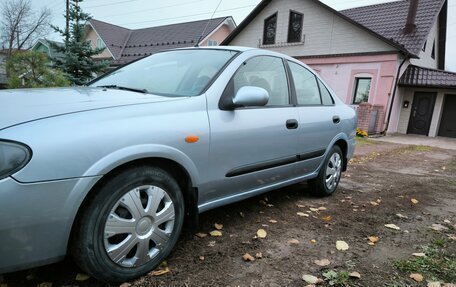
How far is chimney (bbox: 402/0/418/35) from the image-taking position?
50.6ft

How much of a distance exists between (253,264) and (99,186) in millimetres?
1242

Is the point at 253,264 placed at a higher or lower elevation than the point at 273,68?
lower

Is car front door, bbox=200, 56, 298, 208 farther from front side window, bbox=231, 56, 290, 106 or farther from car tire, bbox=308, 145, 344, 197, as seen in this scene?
car tire, bbox=308, 145, 344, 197

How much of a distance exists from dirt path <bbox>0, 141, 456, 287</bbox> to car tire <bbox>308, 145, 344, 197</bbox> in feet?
0.42

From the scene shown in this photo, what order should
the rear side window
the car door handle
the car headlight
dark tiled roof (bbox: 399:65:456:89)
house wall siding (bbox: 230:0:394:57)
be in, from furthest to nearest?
house wall siding (bbox: 230:0:394:57)
dark tiled roof (bbox: 399:65:456:89)
the rear side window
the car door handle
the car headlight

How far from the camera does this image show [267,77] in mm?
3262

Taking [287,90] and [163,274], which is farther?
[287,90]

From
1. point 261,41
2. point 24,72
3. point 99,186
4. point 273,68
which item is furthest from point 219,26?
point 99,186

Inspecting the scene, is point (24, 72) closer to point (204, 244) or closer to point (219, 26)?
point (204, 244)

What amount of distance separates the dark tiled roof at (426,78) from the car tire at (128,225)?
15.9 metres

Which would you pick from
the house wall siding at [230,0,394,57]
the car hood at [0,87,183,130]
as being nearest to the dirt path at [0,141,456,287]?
the car hood at [0,87,183,130]

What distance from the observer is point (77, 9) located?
12391 mm

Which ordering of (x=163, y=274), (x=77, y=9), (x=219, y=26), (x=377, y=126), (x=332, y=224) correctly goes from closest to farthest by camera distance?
(x=163, y=274) → (x=332, y=224) → (x=77, y=9) → (x=377, y=126) → (x=219, y=26)

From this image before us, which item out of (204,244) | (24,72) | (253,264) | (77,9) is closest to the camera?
(253,264)
